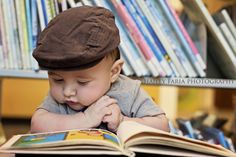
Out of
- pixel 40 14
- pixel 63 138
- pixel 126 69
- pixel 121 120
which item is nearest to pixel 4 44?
pixel 40 14

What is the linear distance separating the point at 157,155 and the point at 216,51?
731mm

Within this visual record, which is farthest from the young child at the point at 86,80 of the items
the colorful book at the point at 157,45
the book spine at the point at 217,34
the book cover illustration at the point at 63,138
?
the book spine at the point at 217,34

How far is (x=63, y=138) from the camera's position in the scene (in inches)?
29.6

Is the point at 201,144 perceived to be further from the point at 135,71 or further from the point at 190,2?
the point at 190,2

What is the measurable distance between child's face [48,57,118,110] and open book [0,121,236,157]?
6.1 inches

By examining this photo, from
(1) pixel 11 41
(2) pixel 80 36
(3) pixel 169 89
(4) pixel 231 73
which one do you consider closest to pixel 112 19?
(2) pixel 80 36

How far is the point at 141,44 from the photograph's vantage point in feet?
4.10

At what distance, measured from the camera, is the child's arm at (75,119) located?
942 millimetres

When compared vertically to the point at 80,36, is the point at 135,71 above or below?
below

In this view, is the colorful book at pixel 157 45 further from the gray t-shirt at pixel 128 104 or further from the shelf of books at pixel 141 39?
the gray t-shirt at pixel 128 104

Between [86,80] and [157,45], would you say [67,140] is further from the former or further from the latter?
[157,45]

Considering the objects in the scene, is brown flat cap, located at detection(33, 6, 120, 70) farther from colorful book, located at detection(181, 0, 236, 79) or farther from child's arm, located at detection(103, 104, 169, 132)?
colorful book, located at detection(181, 0, 236, 79)

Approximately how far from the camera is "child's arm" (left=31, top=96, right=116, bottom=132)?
3.09ft

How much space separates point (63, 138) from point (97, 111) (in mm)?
204
